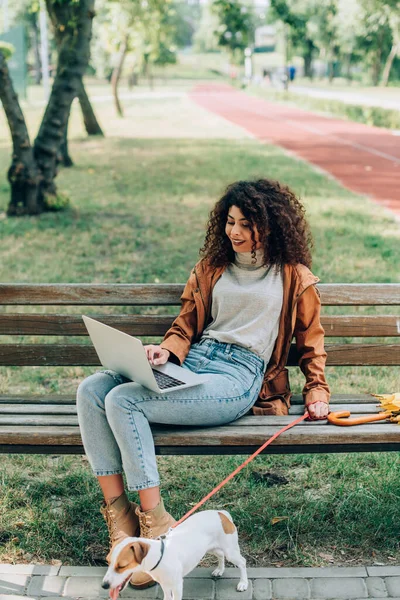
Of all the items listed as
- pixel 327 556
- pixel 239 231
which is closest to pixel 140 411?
pixel 239 231

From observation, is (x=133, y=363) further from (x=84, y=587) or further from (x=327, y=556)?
Result: (x=327, y=556)

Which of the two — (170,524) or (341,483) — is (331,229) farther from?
(170,524)

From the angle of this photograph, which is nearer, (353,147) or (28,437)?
(28,437)

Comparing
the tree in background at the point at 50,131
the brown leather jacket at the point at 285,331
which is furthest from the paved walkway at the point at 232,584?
the tree in background at the point at 50,131

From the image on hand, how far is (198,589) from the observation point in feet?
9.46

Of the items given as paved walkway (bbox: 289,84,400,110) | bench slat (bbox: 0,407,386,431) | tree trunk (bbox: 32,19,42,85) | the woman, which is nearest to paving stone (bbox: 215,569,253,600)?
the woman

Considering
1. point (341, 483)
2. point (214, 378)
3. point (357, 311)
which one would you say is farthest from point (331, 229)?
point (214, 378)

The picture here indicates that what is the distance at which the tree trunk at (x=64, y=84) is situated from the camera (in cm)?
993

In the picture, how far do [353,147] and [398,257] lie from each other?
1254 cm

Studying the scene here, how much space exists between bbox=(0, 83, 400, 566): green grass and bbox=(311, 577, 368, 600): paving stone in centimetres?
15

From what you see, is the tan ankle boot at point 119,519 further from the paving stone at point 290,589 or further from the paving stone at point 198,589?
the paving stone at point 290,589

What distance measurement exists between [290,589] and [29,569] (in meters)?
1.00

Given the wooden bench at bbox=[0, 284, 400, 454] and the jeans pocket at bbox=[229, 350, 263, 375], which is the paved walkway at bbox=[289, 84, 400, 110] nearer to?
the wooden bench at bbox=[0, 284, 400, 454]

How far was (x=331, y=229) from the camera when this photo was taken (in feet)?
29.8
